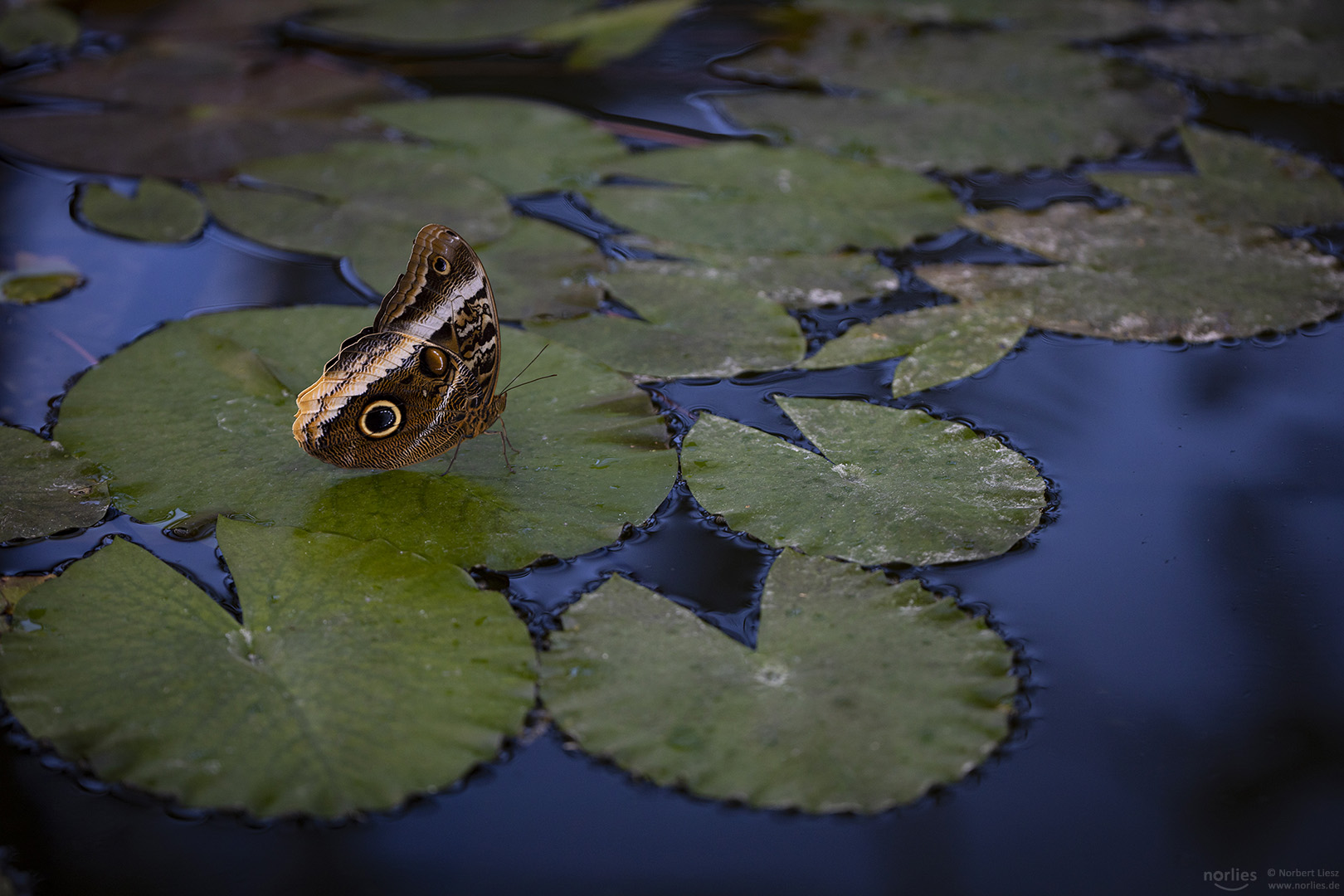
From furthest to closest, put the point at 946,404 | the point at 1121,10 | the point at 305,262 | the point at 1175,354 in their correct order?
the point at 1121,10
the point at 305,262
the point at 1175,354
the point at 946,404

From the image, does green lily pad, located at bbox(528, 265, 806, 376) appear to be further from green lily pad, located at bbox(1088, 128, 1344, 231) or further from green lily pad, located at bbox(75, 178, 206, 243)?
green lily pad, located at bbox(1088, 128, 1344, 231)

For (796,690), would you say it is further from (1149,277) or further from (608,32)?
Result: (608,32)

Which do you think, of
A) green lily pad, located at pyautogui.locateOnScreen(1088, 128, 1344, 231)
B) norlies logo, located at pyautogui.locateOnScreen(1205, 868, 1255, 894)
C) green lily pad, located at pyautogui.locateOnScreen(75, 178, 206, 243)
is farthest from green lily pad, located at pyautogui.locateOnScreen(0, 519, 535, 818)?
green lily pad, located at pyautogui.locateOnScreen(1088, 128, 1344, 231)

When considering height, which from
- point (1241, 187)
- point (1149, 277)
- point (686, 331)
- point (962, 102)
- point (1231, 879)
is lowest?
point (1231, 879)

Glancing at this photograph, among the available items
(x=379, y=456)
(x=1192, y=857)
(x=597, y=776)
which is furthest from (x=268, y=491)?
(x=1192, y=857)

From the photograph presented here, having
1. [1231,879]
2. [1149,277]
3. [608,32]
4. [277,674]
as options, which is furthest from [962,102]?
[277,674]

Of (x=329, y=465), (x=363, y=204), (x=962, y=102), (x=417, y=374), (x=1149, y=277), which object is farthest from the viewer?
(x=962, y=102)

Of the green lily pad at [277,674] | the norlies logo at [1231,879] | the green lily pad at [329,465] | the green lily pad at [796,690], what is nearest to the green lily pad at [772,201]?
the green lily pad at [329,465]

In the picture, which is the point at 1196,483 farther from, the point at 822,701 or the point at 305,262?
the point at 305,262
